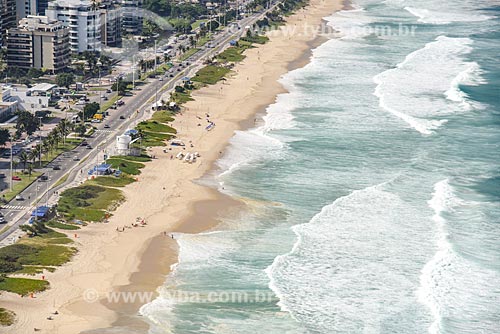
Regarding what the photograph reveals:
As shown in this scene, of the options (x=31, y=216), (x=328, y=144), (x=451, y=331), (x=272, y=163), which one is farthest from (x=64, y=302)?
(x=328, y=144)

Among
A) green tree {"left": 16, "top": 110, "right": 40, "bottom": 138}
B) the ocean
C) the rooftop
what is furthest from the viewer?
the rooftop

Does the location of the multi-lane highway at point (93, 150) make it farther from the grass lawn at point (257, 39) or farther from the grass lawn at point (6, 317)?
the grass lawn at point (257, 39)

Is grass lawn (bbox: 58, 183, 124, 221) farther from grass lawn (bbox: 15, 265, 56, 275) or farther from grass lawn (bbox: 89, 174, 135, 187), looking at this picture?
grass lawn (bbox: 15, 265, 56, 275)

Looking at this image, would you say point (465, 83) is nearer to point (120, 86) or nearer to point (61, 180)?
point (120, 86)

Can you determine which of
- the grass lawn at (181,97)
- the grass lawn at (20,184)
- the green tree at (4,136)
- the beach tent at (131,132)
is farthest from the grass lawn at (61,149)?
the grass lawn at (181,97)

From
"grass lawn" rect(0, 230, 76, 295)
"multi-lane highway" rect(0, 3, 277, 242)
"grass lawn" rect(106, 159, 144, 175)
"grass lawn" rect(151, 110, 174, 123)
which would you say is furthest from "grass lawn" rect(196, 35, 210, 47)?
"grass lawn" rect(0, 230, 76, 295)

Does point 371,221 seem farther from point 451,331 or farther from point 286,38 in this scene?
point 286,38
